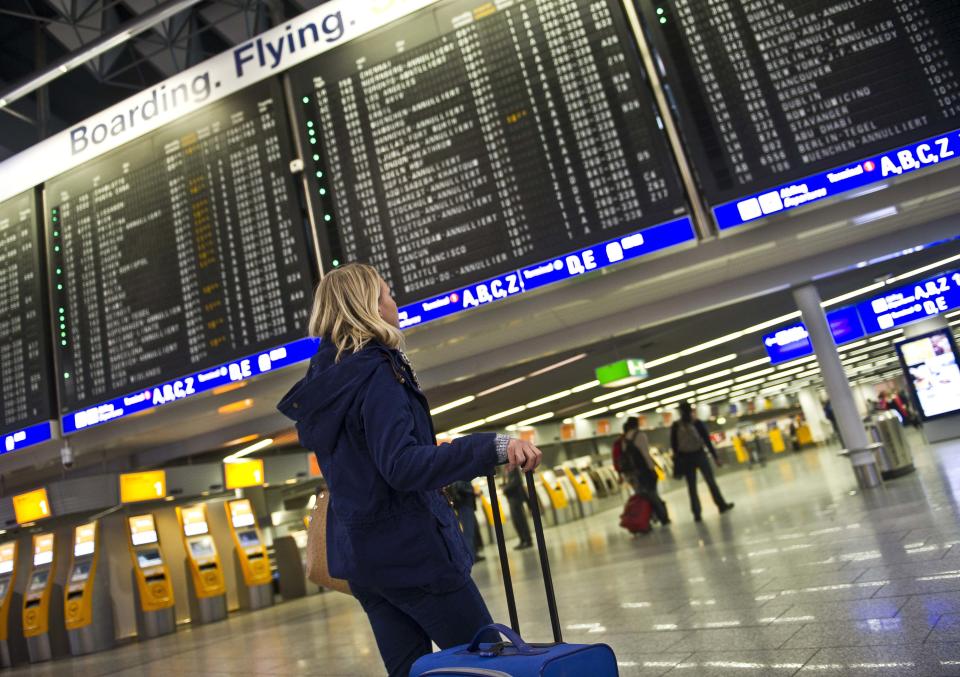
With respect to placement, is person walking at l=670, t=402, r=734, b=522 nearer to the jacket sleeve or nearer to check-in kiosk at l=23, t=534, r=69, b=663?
the jacket sleeve

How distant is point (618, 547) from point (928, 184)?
5733mm

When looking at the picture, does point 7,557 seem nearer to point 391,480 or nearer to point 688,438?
point 688,438

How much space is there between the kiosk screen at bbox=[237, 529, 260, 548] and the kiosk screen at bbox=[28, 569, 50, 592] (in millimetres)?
3002

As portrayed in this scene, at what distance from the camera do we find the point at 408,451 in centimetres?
150

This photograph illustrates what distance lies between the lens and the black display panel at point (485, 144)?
17.3ft

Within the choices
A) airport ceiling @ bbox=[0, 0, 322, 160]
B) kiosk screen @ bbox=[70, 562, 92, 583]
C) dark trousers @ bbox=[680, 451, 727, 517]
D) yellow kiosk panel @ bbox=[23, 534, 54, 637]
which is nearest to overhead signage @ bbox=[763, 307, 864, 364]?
dark trousers @ bbox=[680, 451, 727, 517]

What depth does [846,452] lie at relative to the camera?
789 centimetres

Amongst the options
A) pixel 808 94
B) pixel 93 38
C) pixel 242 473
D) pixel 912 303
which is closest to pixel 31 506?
pixel 242 473

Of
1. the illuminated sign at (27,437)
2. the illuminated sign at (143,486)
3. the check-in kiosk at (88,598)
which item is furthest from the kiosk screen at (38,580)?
the illuminated sign at (27,437)

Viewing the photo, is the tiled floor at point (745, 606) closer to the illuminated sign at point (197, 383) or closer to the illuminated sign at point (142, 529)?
the illuminated sign at point (197, 383)

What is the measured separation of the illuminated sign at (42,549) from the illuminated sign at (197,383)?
245 inches

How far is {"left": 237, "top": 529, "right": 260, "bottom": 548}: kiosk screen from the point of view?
42.2 feet

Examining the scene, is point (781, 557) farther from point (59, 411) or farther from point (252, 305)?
point (59, 411)

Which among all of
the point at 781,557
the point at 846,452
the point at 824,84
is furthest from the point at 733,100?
the point at 846,452
